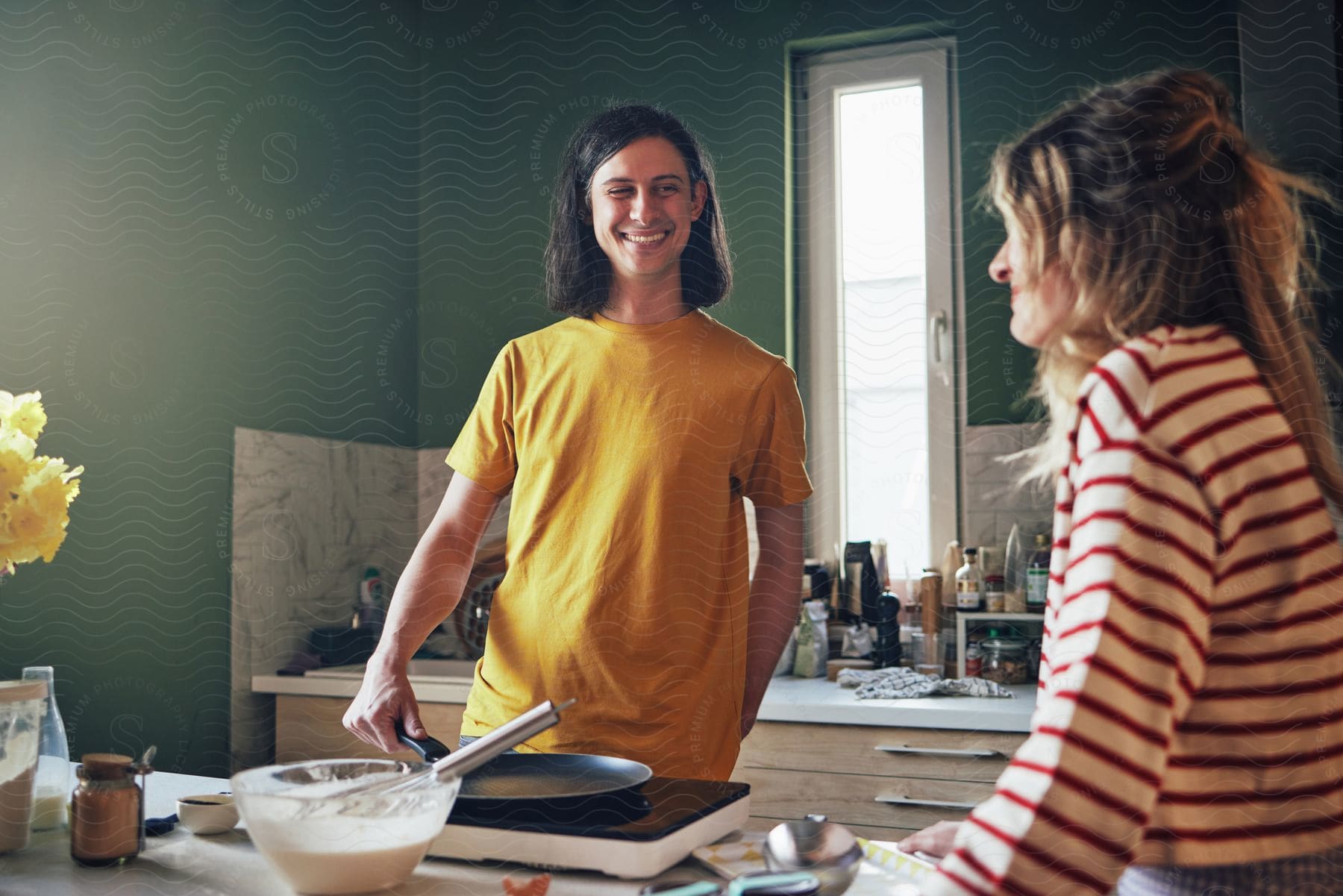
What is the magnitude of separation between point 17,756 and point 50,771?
0.16ft

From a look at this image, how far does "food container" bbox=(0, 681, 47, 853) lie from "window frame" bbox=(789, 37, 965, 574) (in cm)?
105

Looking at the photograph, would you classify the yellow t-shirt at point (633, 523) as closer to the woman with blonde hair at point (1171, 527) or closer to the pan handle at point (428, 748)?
the pan handle at point (428, 748)

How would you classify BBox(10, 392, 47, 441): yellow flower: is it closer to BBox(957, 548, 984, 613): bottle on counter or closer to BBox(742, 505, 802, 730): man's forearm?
BBox(742, 505, 802, 730): man's forearm

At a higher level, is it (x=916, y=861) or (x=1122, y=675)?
(x=1122, y=675)

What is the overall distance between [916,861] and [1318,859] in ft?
0.65

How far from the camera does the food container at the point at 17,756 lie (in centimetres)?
60

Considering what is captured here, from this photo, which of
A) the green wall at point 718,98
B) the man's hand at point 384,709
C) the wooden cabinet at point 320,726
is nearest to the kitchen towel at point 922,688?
the green wall at point 718,98

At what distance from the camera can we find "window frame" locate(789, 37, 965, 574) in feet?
5.03

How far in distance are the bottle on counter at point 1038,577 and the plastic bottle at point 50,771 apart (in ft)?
3.94

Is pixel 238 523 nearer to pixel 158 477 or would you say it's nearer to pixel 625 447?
pixel 158 477

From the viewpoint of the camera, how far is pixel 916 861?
550 mm

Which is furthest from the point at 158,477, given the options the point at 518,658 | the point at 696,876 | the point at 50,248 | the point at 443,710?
the point at 696,876

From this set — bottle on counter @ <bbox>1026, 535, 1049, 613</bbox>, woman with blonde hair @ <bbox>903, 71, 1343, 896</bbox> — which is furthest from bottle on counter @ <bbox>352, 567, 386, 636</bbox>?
woman with blonde hair @ <bbox>903, 71, 1343, 896</bbox>

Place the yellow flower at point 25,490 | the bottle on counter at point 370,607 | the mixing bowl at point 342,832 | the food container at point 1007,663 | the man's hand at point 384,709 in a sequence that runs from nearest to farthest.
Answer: the mixing bowl at point 342,832, the yellow flower at point 25,490, the man's hand at point 384,709, the food container at point 1007,663, the bottle on counter at point 370,607
